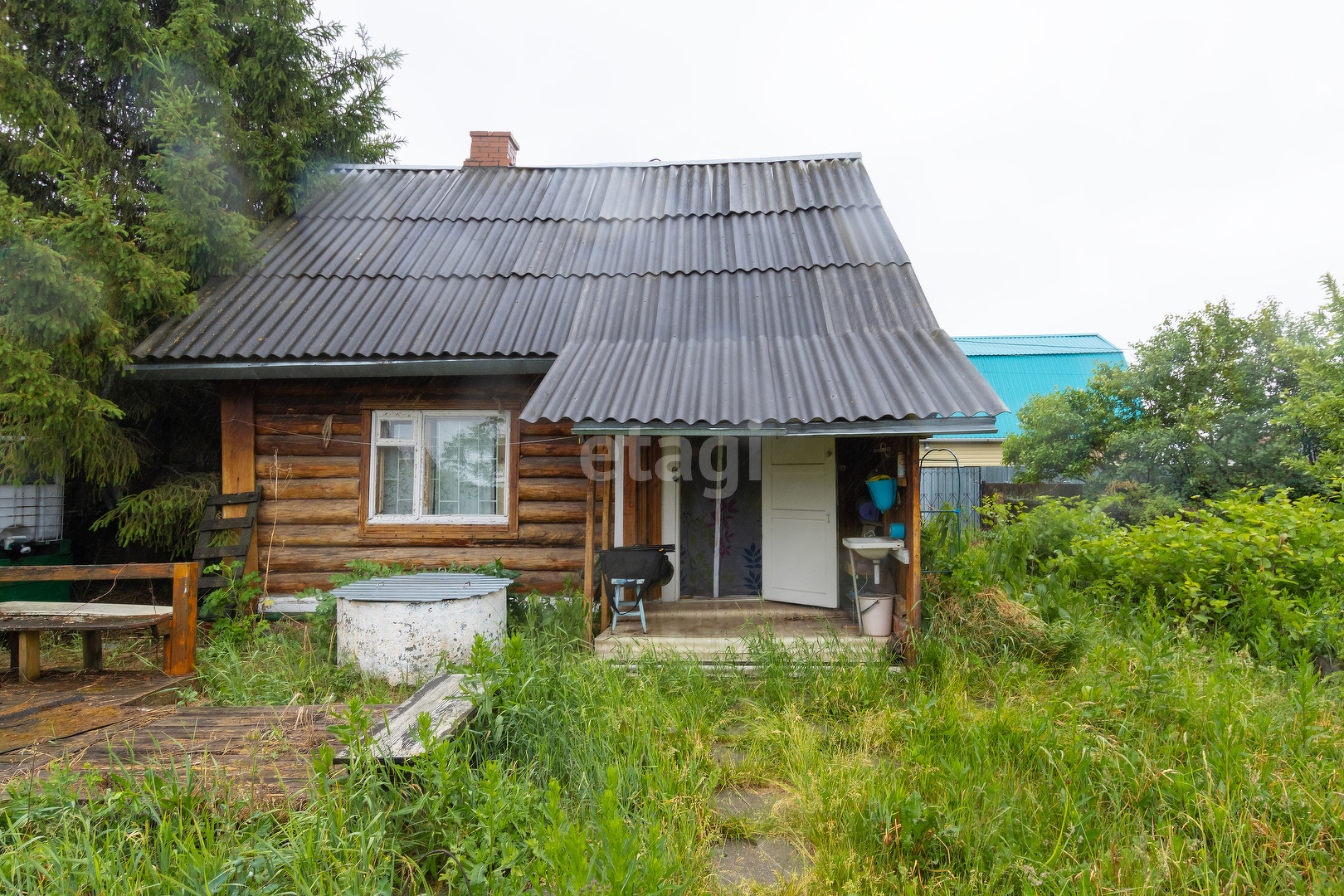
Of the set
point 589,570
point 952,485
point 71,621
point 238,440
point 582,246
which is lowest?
point 71,621

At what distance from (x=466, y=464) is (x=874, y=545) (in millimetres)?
4244

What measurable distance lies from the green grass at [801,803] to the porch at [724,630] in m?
0.90

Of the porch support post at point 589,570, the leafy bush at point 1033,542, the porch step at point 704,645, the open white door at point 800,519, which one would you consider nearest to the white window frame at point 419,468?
the porch support post at point 589,570

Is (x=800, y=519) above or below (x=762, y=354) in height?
below

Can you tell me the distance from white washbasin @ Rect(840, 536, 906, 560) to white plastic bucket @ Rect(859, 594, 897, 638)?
14.9 inches

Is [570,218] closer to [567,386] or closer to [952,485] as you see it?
[567,386]

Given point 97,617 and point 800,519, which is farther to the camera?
point 800,519

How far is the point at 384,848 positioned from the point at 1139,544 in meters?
6.63

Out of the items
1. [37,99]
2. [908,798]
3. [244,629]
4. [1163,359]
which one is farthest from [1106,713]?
[1163,359]

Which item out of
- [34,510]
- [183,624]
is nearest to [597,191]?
[183,624]

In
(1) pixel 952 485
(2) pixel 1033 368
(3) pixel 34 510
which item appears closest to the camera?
(3) pixel 34 510

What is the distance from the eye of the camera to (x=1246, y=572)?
18.9 ft

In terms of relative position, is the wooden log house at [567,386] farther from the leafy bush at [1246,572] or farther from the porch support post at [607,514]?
the leafy bush at [1246,572]

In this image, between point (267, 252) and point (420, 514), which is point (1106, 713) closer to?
point (420, 514)
